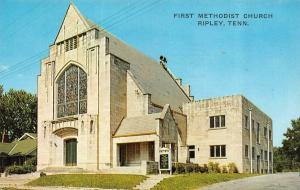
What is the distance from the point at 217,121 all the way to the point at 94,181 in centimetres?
1727

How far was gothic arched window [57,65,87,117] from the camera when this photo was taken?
42.1 m

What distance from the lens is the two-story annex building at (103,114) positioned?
38000 millimetres

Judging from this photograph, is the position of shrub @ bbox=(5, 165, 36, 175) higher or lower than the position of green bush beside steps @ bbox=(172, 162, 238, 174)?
lower

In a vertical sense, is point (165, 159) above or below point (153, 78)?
below

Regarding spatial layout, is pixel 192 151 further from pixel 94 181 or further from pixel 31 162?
pixel 31 162

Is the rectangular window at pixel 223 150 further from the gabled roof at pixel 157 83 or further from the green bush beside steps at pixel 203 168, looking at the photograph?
the gabled roof at pixel 157 83

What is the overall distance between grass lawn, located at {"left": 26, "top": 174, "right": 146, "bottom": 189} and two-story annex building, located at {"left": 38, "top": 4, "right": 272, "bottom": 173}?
14.4 ft

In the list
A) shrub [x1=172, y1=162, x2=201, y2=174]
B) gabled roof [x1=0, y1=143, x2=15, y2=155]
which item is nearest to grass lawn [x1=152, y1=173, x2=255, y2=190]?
shrub [x1=172, y1=162, x2=201, y2=174]

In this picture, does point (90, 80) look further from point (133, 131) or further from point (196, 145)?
point (196, 145)

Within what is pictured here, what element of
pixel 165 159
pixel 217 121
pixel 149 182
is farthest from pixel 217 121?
pixel 149 182

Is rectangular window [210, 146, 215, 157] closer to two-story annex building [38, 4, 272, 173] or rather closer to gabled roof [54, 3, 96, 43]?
two-story annex building [38, 4, 272, 173]

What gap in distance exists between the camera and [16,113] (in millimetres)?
72875

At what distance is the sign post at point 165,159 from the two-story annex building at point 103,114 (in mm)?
716

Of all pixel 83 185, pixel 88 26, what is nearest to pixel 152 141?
pixel 83 185
